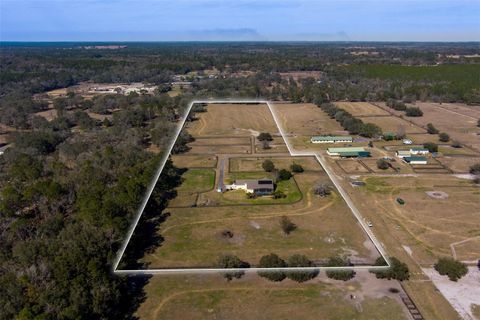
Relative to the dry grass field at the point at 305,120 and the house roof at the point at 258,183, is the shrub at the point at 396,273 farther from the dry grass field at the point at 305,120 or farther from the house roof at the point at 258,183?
the dry grass field at the point at 305,120

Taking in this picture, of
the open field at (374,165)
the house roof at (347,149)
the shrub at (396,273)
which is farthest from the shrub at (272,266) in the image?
the house roof at (347,149)

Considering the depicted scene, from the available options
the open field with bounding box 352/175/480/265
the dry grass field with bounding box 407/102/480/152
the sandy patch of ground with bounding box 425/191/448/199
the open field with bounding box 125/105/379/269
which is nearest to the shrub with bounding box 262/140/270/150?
the open field with bounding box 125/105/379/269

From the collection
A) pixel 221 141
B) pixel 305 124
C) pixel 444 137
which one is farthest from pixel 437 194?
pixel 305 124

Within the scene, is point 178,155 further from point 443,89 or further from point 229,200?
point 443,89

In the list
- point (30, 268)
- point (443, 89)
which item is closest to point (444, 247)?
point (30, 268)

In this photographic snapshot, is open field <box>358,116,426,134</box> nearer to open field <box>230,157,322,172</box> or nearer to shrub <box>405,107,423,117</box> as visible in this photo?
shrub <box>405,107,423,117</box>

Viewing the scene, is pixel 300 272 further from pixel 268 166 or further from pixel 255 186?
pixel 268 166
